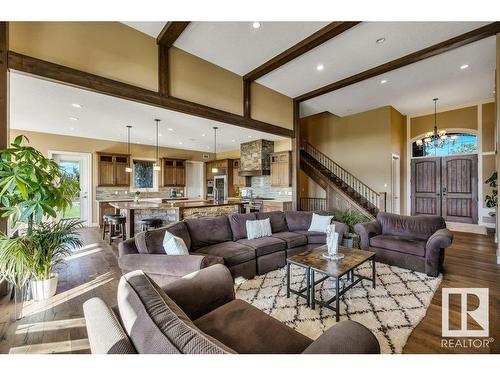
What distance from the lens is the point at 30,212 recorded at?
212cm

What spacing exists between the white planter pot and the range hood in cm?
568

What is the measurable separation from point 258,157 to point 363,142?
3516 millimetres

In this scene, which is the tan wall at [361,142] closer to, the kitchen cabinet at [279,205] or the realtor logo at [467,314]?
the kitchen cabinet at [279,205]

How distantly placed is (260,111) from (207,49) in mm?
1873

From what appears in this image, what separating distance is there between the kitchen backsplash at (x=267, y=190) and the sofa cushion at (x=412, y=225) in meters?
3.14

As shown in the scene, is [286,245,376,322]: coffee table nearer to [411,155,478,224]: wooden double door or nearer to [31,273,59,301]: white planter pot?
[31,273,59,301]: white planter pot

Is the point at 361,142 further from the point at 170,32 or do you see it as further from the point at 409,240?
the point at 170,32

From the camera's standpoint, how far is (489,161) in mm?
6309

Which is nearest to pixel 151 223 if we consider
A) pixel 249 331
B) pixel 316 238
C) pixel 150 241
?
pixel 150 241

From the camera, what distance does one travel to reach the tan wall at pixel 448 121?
664 centimetres

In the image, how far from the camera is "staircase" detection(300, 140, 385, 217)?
6.64 metres

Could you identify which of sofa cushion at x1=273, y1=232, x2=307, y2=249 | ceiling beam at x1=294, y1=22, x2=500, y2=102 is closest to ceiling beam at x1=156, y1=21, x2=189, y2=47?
ceiling beam at x1=294, y1=22, x2=500, y2=102

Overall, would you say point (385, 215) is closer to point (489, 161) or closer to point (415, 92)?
point (415, 92)
